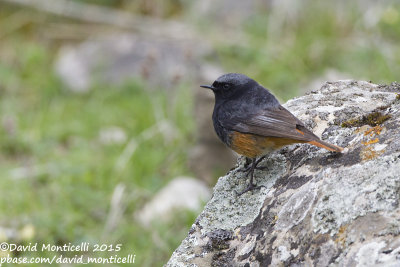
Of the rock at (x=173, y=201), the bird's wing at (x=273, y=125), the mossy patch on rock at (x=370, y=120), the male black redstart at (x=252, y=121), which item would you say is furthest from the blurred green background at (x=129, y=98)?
the mossy patch on rock at (x=370, y=120)

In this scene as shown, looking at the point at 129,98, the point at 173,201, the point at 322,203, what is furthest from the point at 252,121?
the point at 129,98

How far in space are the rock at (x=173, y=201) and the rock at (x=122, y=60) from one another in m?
2.99

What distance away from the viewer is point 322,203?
7.69 feet

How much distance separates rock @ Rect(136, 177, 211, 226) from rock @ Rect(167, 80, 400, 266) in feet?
7.86

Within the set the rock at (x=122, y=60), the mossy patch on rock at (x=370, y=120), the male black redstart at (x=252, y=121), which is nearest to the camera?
the mossy patch on rock at (x=370, y=120)

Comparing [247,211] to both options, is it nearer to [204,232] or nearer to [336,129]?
[204,232]

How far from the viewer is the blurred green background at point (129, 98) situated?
5.52m

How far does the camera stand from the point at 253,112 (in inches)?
130

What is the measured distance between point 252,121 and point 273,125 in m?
0.21

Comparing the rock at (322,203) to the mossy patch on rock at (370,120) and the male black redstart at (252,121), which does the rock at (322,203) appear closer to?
the mossy patch on rock at (370,120)

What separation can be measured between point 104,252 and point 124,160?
181 centimetres

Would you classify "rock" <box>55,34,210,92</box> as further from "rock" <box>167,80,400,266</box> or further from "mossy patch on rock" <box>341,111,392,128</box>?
"mossy patch on rock" <box>341,111,392,128</box>

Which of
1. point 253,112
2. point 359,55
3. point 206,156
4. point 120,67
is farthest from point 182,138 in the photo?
point 253,112

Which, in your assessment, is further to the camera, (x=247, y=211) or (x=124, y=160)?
(x=124, y=160)
